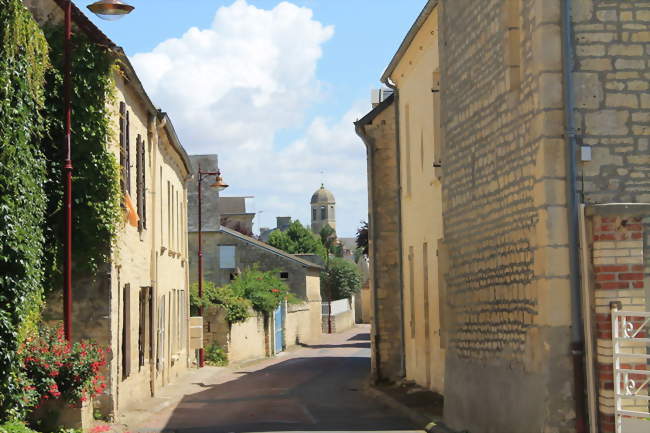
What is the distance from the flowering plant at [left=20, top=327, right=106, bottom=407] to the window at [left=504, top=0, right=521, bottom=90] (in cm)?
650

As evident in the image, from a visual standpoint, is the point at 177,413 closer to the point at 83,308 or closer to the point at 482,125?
the point at 83,308

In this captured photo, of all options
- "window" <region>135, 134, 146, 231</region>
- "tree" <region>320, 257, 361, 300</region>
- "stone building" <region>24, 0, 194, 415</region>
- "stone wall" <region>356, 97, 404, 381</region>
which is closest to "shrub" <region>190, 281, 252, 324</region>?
"stone building" <region>24, 0, 194, 415</region>

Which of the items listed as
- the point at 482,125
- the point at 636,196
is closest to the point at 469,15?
the point at 482,125

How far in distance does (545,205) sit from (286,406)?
9.90 metres

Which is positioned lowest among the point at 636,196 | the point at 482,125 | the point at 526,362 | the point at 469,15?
the point at 526,362

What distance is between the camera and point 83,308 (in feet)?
51.7

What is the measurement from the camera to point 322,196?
167 m

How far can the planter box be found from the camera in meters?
13.1

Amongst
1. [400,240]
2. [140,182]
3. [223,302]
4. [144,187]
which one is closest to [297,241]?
[223,302]

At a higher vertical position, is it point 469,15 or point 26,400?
point 469,15

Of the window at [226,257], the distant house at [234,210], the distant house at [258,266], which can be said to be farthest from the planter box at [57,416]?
the distant house at [234,210]

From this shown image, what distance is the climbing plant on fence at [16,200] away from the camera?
11.5m

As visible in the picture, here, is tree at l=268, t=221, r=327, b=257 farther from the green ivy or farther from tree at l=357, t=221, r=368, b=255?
the green ivy

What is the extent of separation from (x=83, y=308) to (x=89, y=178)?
200 centimetres
